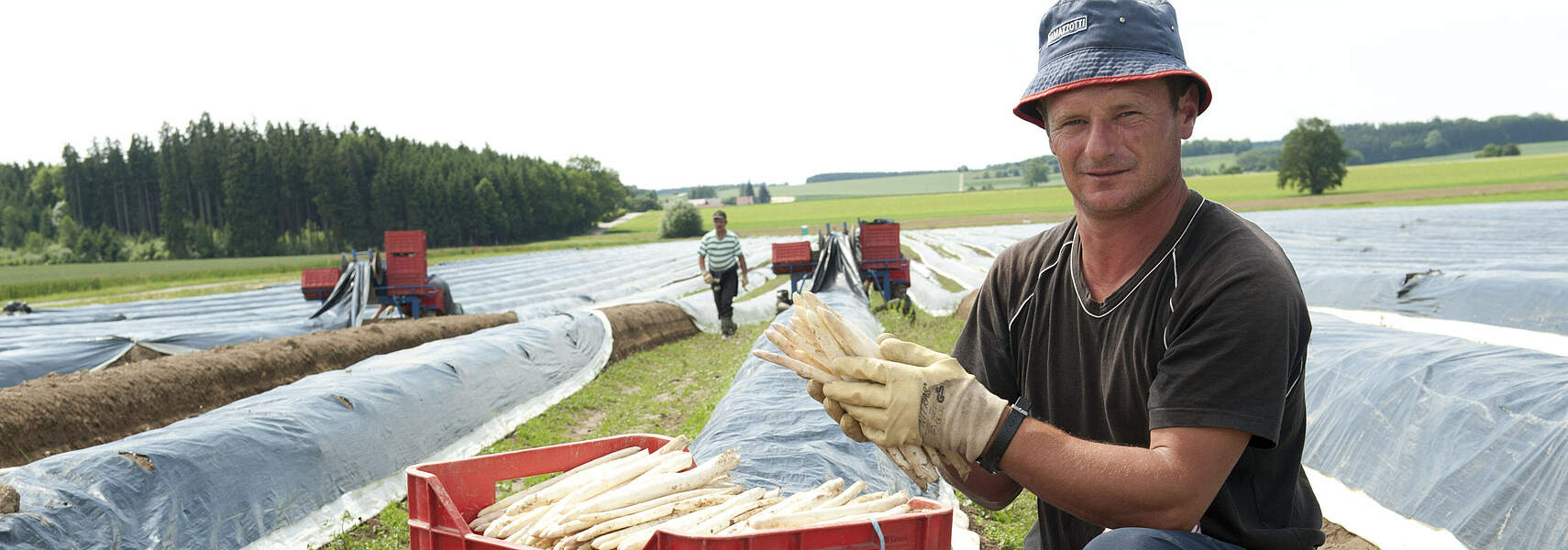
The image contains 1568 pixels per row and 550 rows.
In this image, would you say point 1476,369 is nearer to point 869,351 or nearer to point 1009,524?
point 1009,524

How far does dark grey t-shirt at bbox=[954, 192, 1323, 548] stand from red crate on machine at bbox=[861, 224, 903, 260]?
12277 mm

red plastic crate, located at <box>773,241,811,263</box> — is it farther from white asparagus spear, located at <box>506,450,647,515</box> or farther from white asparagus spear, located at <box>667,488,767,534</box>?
white asparagus spear, located at <box>667,488,767,534</box>

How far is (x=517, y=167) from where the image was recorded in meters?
69.1

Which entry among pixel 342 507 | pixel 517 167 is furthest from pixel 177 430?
pixel 517 167

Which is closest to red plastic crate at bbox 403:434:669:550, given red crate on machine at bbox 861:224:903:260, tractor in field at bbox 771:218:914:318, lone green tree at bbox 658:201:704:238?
tractor in field at bbox 771:218:914:318

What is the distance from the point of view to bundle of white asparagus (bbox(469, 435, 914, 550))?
2.38 m

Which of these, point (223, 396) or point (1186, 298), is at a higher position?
point (1186, 298)

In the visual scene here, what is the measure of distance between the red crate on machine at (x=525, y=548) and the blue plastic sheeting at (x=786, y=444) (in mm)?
1103

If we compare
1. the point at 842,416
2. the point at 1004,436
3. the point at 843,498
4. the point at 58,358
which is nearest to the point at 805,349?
the point at 842,416

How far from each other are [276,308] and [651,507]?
59.7 ft

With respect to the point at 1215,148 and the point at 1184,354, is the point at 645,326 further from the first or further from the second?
the point at 1215,148

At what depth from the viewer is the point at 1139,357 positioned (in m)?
1.95

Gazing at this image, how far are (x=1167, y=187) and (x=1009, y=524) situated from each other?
132 inches

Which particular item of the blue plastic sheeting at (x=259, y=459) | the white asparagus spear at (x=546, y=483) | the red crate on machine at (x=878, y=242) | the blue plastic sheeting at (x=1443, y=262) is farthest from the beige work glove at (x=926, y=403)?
the red crate on machine at (x=878, y=242)
